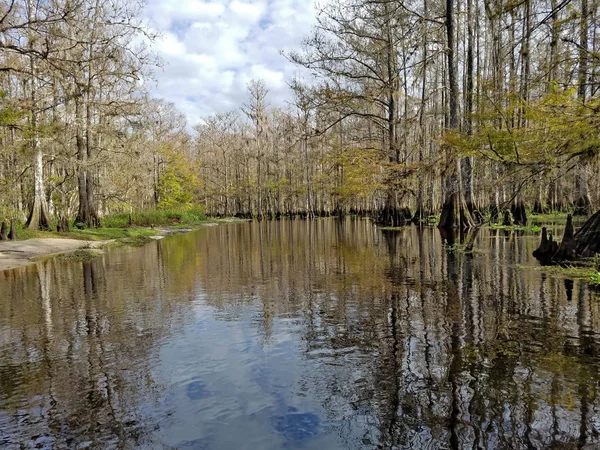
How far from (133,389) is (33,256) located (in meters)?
14.1

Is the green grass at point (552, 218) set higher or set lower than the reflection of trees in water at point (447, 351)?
higher

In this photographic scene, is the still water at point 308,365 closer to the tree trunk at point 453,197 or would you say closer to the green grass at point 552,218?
the tree trunk at point 453,197

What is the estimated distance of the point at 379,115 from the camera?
119 ft

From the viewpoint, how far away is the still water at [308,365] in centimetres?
339

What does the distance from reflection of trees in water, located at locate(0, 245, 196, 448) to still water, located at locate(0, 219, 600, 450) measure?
0.02 metres

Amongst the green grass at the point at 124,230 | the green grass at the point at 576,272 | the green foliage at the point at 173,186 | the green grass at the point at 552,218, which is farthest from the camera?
the green foliage at the point at 173,186

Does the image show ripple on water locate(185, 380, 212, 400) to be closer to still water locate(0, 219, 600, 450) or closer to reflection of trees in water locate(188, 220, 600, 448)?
still water locate(0, 219, 600, 450)

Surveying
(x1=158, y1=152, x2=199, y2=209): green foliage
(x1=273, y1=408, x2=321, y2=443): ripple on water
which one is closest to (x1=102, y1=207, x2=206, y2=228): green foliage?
(x1=158, y1=152, x2=199, y2=209): green foliage

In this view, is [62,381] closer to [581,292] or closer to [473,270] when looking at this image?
[581,292]

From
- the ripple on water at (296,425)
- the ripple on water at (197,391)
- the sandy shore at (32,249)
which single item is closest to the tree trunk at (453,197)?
the sandy shore at (32,249)

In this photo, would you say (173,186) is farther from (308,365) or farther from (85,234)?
(308,365)

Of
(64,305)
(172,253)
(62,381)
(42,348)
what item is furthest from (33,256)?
(62,381)

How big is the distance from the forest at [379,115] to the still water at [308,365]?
442cm

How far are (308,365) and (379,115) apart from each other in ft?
111
